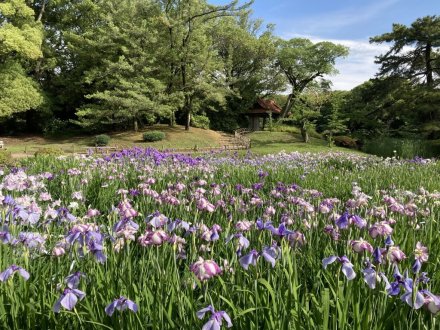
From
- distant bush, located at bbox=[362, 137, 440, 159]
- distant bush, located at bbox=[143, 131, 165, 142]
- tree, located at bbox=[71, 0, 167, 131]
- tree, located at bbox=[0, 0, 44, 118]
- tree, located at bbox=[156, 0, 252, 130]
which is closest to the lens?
distant bush, located at bbox=[362, 137, 440, 159]

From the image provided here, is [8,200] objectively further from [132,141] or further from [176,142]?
[132,141]

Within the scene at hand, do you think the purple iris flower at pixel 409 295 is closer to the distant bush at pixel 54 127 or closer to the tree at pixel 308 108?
the tree at pixel 308 108

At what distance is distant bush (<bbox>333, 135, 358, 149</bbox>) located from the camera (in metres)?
32.9

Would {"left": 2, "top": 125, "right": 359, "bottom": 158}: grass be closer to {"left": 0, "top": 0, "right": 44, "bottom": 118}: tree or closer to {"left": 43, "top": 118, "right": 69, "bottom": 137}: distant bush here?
{"left": 43, "top": 118, "right": 69, "bottom": 137}: distant bush

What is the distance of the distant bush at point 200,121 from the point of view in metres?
35.5

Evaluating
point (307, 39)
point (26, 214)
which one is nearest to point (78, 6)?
point (307, 39)

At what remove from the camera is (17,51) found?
2767 cm

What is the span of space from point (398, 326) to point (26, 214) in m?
2.26

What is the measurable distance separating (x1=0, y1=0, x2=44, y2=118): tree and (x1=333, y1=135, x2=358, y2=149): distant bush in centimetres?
2453

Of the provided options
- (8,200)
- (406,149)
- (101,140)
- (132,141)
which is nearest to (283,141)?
(132,141)

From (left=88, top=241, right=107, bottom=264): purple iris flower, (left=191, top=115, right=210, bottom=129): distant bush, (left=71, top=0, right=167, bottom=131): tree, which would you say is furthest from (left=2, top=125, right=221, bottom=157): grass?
(left=88, top=241, right=107, bottom=264): purple iris flower

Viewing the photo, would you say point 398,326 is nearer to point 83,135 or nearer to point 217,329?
point 217,329

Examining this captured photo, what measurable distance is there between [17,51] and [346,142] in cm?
2633

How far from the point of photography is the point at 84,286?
193 cm
